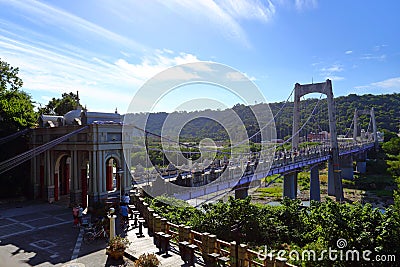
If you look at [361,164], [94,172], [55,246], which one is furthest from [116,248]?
[361,164]

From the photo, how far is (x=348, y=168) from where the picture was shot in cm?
4994

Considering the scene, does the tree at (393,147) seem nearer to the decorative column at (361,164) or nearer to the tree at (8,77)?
the decorative column at (361,164)

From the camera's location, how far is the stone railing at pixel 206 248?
23.6ft

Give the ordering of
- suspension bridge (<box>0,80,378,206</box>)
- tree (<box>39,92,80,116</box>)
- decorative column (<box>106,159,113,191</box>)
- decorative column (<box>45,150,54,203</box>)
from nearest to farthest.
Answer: suspension bridge (<box>0,80,378,206</box>) → decorative column (<box>106,159,113,191</box>) → decorative column (<box>45,150,54,203</box>) → tree (<box>39,92,80,116</box>)

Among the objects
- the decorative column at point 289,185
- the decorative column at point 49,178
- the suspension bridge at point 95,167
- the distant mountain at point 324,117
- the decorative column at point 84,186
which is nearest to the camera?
the suspension bridge at point 95,167

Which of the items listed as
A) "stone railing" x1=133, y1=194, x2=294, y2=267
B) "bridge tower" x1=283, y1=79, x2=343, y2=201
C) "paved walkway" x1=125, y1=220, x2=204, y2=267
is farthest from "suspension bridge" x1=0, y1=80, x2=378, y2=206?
"bridge tower" x1=283, y1=79, x2=343, y2=201

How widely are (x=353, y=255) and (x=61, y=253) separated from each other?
8153mm

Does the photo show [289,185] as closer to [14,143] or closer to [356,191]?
[356,191]

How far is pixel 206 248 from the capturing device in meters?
8.15

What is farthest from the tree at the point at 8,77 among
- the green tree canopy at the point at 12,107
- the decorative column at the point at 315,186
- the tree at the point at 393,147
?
the tree at the point at 393,147

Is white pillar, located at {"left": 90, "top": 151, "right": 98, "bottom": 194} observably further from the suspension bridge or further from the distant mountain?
the distant mountain

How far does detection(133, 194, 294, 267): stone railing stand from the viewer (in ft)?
23.6

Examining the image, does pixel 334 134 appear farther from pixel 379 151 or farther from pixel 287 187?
pixel 379 151

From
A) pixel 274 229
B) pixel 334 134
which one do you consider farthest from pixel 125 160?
pixel 334 134
